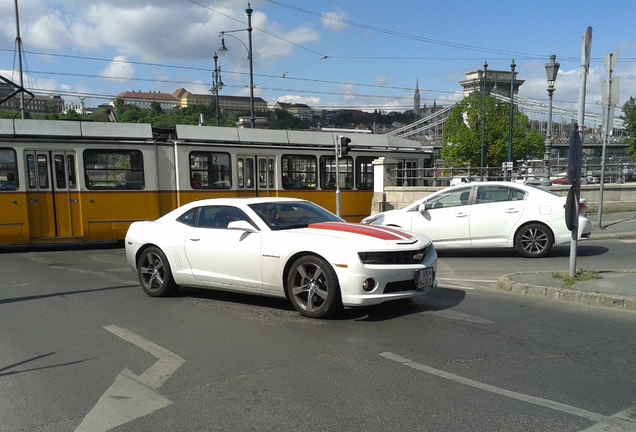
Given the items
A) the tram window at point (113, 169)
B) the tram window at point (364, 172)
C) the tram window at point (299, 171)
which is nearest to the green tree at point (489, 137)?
the tram window at point (364, 172)

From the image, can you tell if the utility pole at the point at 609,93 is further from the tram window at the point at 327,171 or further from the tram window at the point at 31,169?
the tram window at the point at 31,169

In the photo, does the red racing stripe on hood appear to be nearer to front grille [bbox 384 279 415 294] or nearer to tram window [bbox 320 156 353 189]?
front grille [bbox 384 279 415 294]

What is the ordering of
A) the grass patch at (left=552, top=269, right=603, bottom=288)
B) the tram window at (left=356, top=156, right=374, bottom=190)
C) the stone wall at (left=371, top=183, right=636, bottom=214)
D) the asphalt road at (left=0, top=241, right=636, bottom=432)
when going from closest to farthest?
the asphalt road at (left=0, top=241, right=636, bottom=432), the grass patch at (left=552, top=269, right=603, bottom=288), the stone wall at (left=371, top=183, right=636, bottom=214), the tram window at (left=356, top=156, right=374, bottom=190)

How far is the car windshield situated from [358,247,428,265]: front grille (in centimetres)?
133

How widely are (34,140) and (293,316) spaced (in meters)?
10.4

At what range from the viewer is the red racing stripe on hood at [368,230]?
20.6 feet

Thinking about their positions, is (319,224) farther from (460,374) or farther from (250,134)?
(250,134)

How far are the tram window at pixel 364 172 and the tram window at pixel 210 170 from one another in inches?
190

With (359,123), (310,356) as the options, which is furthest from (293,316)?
(359,123)

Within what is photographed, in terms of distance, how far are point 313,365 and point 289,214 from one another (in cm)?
286

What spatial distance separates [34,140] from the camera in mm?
13375

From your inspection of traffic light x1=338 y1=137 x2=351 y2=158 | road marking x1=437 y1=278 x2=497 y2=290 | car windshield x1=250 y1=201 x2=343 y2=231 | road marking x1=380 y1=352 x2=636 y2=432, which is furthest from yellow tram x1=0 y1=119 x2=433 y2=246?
road marking x1=380 y1=352 x2=636 y2=432

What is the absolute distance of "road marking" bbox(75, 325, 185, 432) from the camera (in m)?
3.73

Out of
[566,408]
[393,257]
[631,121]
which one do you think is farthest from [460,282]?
[631,121]
